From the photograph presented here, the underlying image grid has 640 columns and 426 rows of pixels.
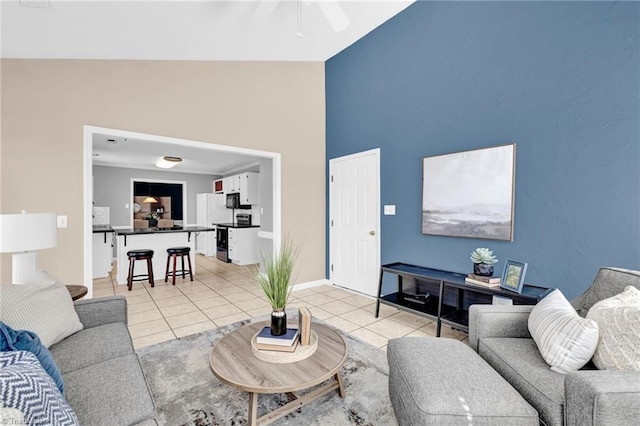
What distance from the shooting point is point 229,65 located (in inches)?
156

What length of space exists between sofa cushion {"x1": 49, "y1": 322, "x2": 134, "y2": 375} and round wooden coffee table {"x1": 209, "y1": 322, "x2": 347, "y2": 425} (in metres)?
0.54

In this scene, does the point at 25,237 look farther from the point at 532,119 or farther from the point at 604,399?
the point at 532,119

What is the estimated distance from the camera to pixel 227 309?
11.8ft

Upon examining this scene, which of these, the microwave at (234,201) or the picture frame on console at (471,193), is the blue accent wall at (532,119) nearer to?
the picture frame on console at (471,193)

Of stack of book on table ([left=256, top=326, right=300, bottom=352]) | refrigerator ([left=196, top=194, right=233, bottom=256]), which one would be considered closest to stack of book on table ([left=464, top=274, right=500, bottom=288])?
stack of book on table ([left=256, top=326, right=300, bottom=352])

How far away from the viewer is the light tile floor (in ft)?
9.57

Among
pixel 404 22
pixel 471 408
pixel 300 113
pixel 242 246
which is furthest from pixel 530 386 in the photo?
pixel 242 246

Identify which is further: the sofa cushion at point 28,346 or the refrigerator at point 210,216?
the refrigerator at point 210,216

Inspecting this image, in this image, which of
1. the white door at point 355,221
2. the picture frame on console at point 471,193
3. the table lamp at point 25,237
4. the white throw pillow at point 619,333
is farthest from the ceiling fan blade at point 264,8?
the white throw pillow at point 619,333

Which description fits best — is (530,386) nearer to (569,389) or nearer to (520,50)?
(569,389)

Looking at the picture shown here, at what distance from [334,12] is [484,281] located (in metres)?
2.70

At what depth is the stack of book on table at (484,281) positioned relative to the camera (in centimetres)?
250

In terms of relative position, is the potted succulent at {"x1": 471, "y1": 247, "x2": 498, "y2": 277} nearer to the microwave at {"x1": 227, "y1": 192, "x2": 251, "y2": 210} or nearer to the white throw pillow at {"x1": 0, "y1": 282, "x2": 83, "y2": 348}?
the white throw pillow at {"x1": 0, "y1": 282, "x2": 83, "y2": 348}

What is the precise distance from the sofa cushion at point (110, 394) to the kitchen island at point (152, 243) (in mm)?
3843
